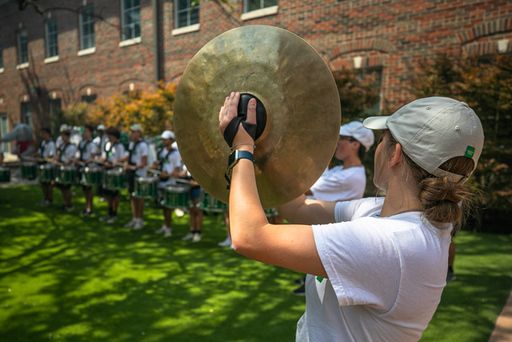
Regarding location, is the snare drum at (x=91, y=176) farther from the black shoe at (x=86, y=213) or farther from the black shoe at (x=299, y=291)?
the black shoe at (x=299, y=291)

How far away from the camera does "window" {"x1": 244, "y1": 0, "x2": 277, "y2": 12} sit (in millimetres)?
11133

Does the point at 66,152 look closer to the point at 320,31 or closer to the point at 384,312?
the point at 320,31

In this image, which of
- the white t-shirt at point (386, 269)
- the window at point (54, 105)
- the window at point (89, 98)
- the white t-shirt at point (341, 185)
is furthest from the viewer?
the window at point (54, 105)

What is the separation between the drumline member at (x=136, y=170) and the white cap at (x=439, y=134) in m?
7.40

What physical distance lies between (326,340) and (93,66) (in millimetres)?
17417

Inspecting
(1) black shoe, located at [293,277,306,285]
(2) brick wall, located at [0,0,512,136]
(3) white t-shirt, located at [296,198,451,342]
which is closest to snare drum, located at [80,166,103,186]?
(2) brick wall, located at [0,0,512,136]

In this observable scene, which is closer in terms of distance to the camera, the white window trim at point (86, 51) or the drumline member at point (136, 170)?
the drumline member at point (136, 170)

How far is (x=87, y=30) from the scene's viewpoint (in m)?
16.1

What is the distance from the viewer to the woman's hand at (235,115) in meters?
1.23

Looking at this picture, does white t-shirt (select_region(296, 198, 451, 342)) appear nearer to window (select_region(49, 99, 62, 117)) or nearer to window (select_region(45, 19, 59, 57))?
window (select_region(45, 19, 59, 57))

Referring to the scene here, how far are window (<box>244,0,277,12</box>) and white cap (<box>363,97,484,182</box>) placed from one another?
1097 centimetres

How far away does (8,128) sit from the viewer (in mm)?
22203

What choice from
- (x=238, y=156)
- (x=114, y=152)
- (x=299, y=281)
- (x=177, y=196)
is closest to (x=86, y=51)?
(x=114, y=152)

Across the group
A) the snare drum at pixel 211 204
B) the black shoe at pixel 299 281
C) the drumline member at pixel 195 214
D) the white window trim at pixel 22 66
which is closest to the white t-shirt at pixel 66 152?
the drumline member at pixel 195 214
